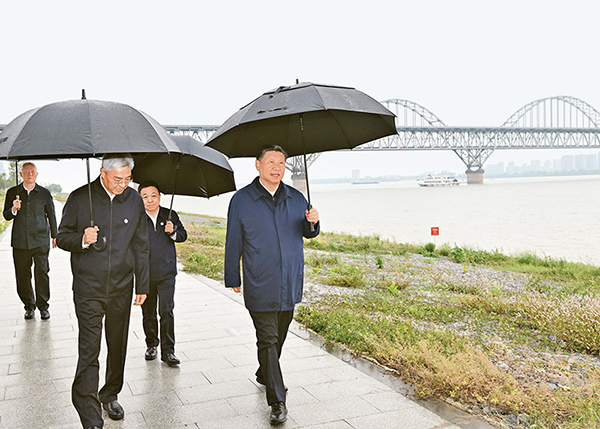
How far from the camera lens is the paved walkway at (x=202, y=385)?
154 inches

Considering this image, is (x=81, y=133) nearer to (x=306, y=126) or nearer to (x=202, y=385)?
(x=306, y=126)

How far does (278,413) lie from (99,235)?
172 centimetres

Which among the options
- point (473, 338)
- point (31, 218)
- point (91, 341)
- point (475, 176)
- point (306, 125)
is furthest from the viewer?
point (475, 176)

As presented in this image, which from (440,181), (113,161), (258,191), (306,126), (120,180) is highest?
(306,126)

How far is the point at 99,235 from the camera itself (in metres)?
3.78

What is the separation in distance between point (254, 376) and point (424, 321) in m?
2.97

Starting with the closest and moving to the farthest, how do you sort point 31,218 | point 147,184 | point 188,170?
point 147,184, point 188,170, point 31,218

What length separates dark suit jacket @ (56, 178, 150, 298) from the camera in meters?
3.75

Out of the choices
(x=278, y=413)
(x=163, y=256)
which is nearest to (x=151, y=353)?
(x=163, y=256)

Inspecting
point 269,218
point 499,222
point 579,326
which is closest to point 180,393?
point 269,218

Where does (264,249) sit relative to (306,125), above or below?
below

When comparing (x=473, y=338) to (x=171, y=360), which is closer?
(x=171, y=360)

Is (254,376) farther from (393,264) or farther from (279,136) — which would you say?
(393,264)

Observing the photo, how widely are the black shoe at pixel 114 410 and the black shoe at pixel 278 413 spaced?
3.52 feet
